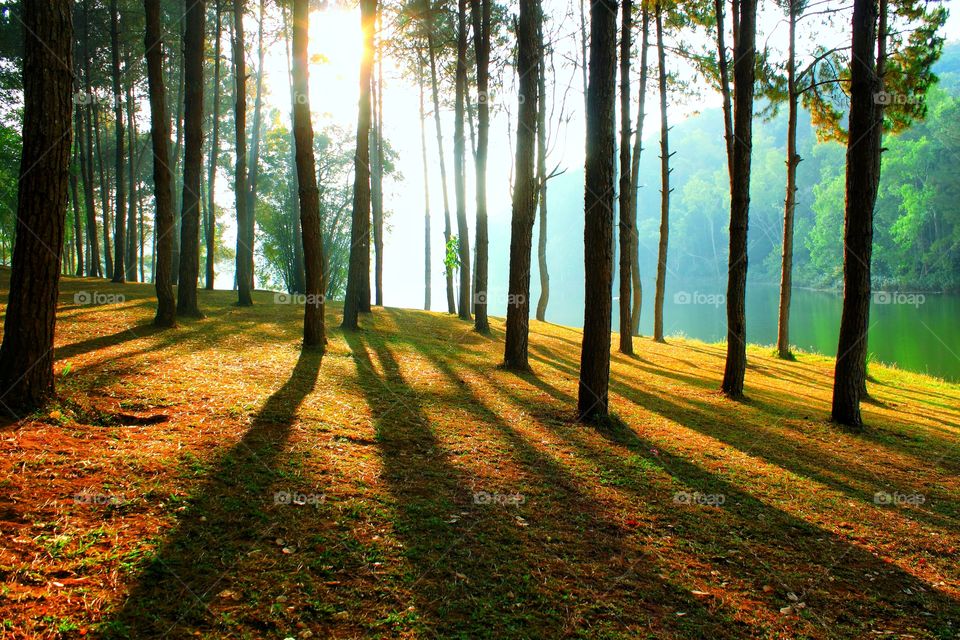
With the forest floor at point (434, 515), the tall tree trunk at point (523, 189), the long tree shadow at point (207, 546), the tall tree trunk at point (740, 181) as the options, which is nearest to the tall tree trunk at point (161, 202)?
the forest floor at point (434, 515)

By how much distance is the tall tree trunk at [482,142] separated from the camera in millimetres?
12930

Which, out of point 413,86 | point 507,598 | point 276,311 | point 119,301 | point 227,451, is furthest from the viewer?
point 413,86

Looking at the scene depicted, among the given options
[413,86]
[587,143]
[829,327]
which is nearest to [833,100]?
[587,143]

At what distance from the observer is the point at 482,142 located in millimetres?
14789

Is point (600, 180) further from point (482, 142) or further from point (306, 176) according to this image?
point (482, 142)

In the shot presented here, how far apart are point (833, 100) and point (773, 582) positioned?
15.2 m

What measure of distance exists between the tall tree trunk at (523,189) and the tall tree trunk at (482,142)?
4.23 meters

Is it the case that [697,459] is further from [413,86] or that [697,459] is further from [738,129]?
[413,86]

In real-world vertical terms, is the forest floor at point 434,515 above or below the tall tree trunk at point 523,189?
below

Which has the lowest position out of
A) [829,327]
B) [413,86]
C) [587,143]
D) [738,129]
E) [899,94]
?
[829,327]

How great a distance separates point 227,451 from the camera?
13.8ft

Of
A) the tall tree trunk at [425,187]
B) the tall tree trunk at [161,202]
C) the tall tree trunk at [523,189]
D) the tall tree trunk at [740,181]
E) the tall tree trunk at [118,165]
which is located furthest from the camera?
the tall tree trunk at [425,187]

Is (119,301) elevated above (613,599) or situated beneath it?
elevated above

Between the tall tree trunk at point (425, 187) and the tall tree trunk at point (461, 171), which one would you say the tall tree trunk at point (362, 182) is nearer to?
the tall tree trunk at point (461, 171)
